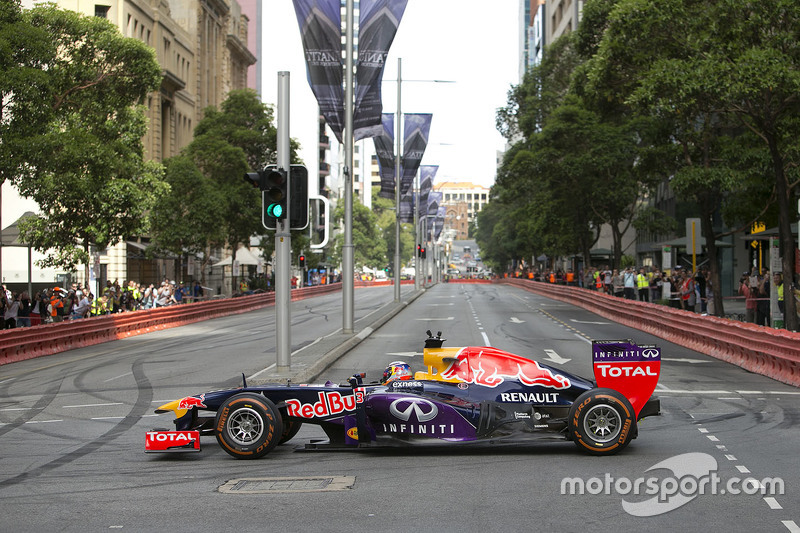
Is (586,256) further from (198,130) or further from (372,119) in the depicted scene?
(372,119)

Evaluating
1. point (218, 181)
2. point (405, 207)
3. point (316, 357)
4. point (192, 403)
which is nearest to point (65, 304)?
point (316, 357)

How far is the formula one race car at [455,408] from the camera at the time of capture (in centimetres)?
934

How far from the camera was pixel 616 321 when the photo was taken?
3441cm

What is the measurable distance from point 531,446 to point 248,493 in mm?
3656

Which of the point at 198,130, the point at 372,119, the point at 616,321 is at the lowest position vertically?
→ the point at 616,321

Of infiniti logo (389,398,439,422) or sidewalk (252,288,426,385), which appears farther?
sidewalk (252,288,426,385)

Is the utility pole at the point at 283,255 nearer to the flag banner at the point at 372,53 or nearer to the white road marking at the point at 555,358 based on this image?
the white road marking at the point at 555,358

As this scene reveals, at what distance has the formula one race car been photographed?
368 inches

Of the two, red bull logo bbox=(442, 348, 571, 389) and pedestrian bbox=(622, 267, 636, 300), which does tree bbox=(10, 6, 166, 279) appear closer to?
red bull logo bbox=(442, 348, 571, 389)

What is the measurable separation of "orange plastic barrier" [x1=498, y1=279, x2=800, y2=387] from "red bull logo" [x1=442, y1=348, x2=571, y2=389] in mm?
7612

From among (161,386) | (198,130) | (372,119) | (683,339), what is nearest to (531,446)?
(161,386)

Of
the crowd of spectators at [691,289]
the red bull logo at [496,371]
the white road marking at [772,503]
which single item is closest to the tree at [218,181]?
the crowd of spectators at [691,289]

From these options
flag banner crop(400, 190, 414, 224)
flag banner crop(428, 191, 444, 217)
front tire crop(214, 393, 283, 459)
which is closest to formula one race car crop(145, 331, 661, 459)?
front tire crop(214, 393, 283, 459)

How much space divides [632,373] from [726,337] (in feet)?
36.5
